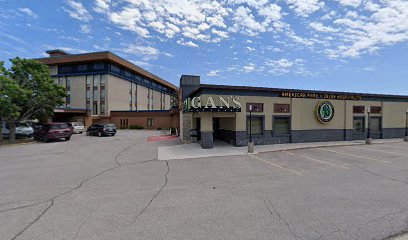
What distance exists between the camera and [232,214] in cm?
459

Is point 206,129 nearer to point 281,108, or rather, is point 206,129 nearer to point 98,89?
point 281,108

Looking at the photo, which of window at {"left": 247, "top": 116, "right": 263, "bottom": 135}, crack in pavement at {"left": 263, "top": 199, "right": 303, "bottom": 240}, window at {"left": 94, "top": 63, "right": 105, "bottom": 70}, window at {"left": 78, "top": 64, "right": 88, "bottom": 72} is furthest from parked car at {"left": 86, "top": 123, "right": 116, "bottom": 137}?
crack in pavement at {"left": 263, "top": 199, "right": 303, "bottom": 240}

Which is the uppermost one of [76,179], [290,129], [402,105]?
[402,105]

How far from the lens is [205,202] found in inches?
207

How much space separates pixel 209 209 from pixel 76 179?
18.1 feet

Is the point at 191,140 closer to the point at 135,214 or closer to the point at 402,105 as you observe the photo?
the point at 135,214

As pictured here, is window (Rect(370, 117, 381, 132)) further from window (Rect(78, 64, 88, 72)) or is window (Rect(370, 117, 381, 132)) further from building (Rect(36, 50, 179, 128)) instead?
window (Rect(78, 64, 88, 72))

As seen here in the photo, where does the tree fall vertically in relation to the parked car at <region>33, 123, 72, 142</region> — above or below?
above

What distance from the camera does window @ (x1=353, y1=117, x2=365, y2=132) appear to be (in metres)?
19.6

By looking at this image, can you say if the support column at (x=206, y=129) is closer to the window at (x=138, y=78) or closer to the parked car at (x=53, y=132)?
the parked car at (x=53, y=132)

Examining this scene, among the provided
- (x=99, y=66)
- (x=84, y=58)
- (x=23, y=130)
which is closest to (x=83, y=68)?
(x=84, y=58)

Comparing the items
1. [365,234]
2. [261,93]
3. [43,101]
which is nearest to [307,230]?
[365,234]

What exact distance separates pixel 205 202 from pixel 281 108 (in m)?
13.7

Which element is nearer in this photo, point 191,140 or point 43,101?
point 191,140
